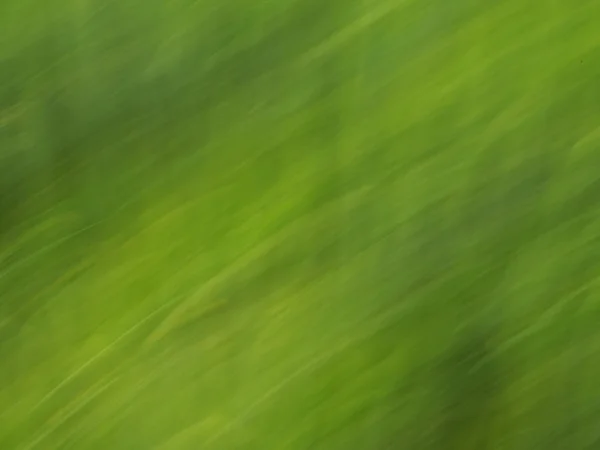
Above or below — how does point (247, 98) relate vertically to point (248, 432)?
above

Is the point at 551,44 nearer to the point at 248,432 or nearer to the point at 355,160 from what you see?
the point at 355,160

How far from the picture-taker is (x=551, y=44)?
1.68ft

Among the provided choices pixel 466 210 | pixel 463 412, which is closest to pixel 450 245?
pixel 466 210

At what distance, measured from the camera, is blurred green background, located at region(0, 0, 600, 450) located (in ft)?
1.66

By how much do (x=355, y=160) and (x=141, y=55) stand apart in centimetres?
16

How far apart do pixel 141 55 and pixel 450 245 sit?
0.80 feet

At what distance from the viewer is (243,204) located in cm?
53

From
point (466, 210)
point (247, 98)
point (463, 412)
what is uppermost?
point (247, 98)

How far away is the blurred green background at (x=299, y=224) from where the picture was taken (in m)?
0.51

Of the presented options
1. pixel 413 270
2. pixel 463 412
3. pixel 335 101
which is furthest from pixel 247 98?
pixel 463 412

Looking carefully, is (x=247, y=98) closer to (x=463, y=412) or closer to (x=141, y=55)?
(x=141, y=55)

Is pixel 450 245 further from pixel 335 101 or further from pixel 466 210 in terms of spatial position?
pixel 335 101

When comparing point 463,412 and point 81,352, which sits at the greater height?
point 81,352

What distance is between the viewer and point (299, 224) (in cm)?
53
